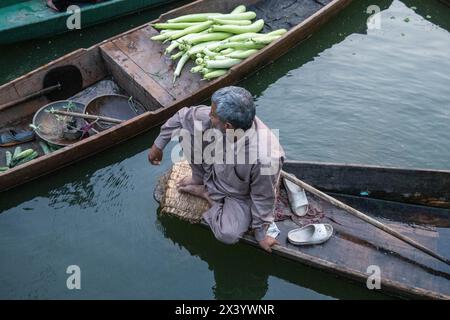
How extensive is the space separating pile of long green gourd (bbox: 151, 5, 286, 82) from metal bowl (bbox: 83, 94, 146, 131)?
2.46 feet

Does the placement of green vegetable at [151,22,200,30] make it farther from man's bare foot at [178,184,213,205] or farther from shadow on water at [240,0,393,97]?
man's bare foot at [178,184,213,205]

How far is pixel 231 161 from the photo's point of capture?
428cm

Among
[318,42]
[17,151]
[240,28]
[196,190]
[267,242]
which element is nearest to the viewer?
[267,242]

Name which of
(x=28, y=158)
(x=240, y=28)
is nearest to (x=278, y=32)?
(x=240, y=28)

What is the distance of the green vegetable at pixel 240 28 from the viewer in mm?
7410

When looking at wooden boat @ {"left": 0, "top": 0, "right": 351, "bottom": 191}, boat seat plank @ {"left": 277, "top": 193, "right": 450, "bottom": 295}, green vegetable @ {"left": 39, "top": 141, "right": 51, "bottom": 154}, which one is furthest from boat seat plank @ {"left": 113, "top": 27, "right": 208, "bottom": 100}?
boat seat plank @ {"left": 277, "top": 193, "right": 450, "bottom": 295}

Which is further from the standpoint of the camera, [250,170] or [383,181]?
[383,181]

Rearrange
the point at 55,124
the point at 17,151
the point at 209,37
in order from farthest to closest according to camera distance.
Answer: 1. the point at 209,37
2. the point at 55,124
3. the point at 17,151

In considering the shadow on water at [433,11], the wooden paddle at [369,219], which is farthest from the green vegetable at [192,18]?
the shadow on water at [433,11]

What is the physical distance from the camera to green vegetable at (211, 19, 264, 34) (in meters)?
7.41

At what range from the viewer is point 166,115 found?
21.4 ft

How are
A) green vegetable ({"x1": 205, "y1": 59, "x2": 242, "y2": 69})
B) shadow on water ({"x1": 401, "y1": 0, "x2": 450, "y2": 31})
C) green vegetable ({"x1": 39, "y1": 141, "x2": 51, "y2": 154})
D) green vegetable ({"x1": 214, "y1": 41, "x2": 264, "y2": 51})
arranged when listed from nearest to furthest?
green vegetable ({"x1": 39, "y1": 141, "x2": 51, "y2": 154}) → green vegetable ({"x1": 205, "y1": 59, "x2": 242, "y2": 69}) → green vegetable ({"x1": 214, "y1": 41, "x2": 264, "y2": 51}) → shadow on water ({"x1": 401, "y1": 0, "x2": 450, "y2": 31})

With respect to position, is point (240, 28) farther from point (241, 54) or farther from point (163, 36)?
point (163, 36)

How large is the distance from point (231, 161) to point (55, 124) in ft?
10.8
